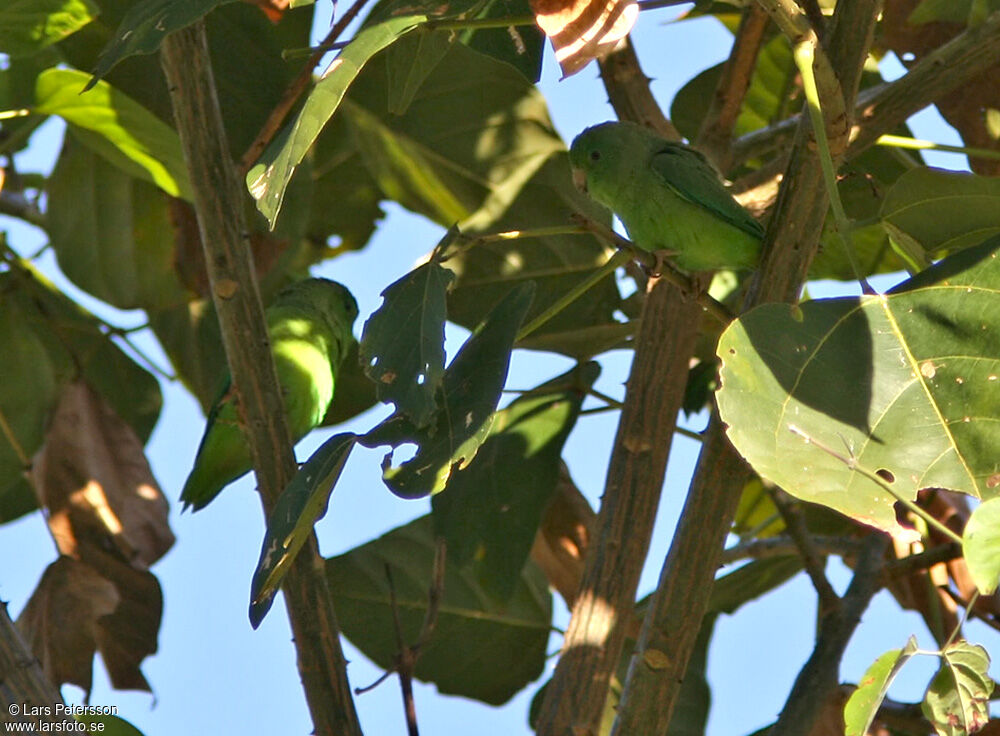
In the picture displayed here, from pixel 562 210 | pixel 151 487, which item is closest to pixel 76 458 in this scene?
pixel 151 487

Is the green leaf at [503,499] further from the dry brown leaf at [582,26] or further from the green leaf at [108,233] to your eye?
the dry brown leaf at [582,26]

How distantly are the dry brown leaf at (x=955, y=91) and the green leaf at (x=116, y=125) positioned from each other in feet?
4.63

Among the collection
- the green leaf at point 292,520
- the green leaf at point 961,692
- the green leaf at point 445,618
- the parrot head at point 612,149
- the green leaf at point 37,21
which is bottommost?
the green leaf at point 961,692

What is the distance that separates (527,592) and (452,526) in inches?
11.7

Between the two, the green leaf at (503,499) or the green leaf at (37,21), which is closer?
the green leaf at (37,21)

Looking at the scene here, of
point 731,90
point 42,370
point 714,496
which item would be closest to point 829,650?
point 714,496

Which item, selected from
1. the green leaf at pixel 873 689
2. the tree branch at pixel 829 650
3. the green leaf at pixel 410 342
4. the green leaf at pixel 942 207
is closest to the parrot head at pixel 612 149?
the green leaf at pixel 942 207

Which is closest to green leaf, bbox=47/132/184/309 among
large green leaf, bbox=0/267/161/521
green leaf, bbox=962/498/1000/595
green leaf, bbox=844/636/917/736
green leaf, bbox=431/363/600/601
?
large green leaf, bbox=0/267/161/521

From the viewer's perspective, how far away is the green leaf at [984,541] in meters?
1.06

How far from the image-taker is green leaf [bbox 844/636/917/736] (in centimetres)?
120

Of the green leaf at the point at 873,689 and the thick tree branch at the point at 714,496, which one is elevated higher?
the thick tree branch at the point at 714,496

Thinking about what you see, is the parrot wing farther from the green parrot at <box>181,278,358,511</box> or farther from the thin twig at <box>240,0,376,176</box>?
the green parrot at <box>181,278,358,511</box>

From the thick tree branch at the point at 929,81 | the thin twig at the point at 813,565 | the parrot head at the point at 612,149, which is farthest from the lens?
the parrot head at the point at 612,149

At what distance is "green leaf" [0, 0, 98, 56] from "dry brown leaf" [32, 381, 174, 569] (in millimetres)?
842
